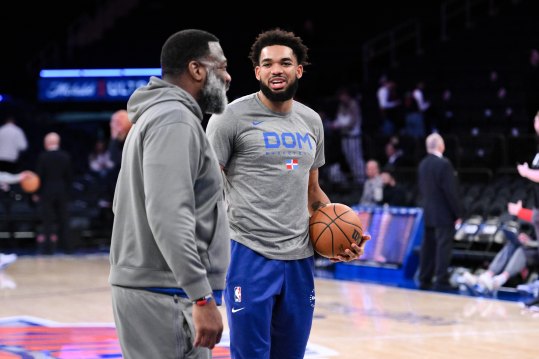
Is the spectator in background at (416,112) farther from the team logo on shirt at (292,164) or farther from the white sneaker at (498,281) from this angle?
the team logo on shirt at (292,164)

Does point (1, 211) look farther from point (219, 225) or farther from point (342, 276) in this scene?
point (219, 225)

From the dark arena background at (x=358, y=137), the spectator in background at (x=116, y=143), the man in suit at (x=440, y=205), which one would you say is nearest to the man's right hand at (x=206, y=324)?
the spectator in background at (x=116, y=143)

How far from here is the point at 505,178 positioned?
14.4m

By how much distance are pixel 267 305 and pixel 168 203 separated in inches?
58.6

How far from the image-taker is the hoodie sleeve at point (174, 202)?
3.25m

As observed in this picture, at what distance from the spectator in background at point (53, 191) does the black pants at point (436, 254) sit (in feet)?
23.1

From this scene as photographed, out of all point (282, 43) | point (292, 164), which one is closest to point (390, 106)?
point (282, 43)

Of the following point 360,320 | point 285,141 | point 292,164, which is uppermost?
point 285,141

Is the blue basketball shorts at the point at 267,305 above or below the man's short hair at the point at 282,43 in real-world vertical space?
below

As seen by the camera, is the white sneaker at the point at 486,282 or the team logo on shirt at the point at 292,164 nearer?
the team logo on shirt at the point at 292,164

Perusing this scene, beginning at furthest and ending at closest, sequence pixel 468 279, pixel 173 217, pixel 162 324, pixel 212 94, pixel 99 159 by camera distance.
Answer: pixel 99 159 < pixel 468 279 < pixel 212 94 < pixel 162 324 < pixel 173 217

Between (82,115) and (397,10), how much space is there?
8.40 metres

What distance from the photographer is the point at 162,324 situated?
11.3 ft

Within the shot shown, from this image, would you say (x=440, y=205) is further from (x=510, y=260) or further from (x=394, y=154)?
(x=394, y=154)
